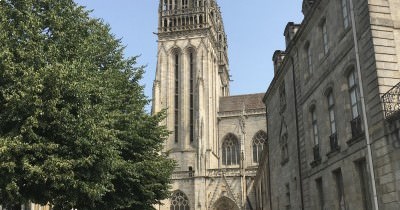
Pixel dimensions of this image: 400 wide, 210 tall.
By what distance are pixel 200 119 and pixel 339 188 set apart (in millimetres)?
45827

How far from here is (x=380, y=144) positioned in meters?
12.4

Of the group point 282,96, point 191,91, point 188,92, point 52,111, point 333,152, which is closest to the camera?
point 52,111

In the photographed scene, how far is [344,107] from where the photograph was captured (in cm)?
1520

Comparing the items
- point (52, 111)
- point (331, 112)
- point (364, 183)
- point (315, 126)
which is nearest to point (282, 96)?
point (315, 126)

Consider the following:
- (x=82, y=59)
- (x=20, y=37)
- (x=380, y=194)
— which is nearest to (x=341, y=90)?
(x=380, y=194)

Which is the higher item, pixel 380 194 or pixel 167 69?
pixel 167 69

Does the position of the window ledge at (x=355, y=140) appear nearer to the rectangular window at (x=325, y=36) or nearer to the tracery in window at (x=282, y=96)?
the rectangular window at (x=325, y=36)

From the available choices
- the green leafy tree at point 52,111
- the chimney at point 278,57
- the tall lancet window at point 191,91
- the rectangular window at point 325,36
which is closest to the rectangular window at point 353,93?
the rectangular window at point 325,36

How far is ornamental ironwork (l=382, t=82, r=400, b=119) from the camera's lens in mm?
12055

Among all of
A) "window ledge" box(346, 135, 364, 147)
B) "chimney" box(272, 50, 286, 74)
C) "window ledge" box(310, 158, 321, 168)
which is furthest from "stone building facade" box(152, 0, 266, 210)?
"window ledge" box(346, 135, 364, 147)

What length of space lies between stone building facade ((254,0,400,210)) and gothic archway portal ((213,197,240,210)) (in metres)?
35.9

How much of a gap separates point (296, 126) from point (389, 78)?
8481 mm

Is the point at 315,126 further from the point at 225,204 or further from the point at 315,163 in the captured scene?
the point at 225,204

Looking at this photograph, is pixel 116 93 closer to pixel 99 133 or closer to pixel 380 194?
pixel 99 133
